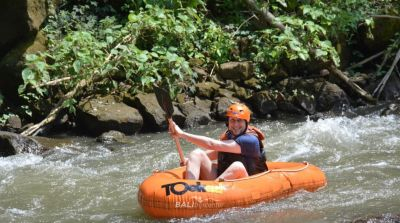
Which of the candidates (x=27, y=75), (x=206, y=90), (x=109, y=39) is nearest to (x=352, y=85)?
(x=206, y=90)

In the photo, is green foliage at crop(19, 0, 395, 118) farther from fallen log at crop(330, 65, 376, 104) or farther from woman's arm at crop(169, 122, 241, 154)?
woman's arm at crop(169, 122, 241, 154)

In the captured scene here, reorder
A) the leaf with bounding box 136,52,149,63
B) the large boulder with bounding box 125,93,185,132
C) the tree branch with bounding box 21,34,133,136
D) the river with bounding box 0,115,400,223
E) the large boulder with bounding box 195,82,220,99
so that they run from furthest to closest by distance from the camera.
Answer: the large boulder with bounding box 195,82,220,99 < the large boulder with bounding box 125,93,185,132 < the leaf with bounding box 136,52,149,63 < the tree branch with bounding box 21,34,133,136 < the river with bounding box 0,115,400,223

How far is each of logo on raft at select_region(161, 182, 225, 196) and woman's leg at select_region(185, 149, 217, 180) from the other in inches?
13.3

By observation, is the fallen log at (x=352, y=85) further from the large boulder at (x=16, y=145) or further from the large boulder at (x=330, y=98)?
the large boulder at (x=16, y=145)

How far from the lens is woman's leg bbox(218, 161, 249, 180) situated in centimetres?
520

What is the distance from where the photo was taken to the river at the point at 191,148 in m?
5.06

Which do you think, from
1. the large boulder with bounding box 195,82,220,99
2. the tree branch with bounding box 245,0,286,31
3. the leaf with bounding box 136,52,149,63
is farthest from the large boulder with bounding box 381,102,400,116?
the leaf with bounding box 136,52,149,63

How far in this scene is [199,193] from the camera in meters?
4.83

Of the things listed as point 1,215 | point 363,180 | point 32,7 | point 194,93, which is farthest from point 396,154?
point 32,7

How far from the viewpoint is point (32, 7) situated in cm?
880

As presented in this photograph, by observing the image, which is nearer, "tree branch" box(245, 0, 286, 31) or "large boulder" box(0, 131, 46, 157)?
"large boulder" box(0, 131, 46, 157)

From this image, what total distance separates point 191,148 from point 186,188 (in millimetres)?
3030

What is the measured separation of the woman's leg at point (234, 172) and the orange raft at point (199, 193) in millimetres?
107

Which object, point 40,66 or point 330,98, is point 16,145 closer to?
point 40,66
